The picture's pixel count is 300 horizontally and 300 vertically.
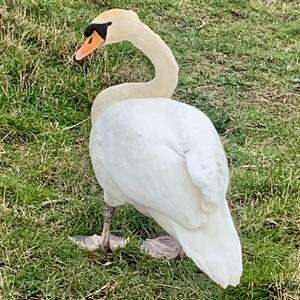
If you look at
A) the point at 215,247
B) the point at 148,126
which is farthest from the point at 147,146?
the point at 215,247

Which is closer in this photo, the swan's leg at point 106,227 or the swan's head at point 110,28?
the swan's leg at point 106,227

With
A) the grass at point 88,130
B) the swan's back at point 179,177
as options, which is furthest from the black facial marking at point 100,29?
the grass at point 88,130

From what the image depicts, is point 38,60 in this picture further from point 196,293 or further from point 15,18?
point 196,293

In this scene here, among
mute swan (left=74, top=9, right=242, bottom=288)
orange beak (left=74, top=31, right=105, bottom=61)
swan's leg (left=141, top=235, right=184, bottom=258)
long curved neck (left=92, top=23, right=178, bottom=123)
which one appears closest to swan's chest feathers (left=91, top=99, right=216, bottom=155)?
mute swan (left=74, top=9, right=242, bottom=288)

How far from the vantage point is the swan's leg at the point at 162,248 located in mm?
3738

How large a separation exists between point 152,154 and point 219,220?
341 mm

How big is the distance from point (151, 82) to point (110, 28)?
291 mm

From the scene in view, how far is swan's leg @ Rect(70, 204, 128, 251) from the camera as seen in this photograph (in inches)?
148

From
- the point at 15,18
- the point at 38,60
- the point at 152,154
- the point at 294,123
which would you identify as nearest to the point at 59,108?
the point at 38,60

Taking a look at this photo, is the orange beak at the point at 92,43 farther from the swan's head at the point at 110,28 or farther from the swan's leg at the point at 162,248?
the swan's leg at the point at 162,248

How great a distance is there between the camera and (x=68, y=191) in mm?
4207

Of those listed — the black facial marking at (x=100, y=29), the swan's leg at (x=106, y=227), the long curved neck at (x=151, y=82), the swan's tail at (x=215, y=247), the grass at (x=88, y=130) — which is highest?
the black facial marking at (x=100, y=29)

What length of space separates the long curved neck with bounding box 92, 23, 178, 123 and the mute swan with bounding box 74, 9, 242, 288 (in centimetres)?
14

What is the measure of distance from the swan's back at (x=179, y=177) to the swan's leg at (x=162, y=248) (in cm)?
24
